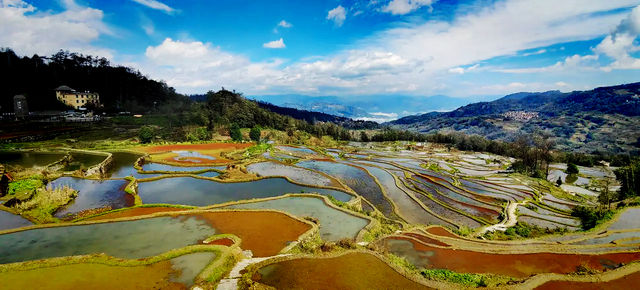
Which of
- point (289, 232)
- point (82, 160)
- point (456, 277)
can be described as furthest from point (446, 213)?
point (82, 160)

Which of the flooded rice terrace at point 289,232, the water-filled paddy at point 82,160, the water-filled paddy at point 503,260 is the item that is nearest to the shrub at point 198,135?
the water-filled paddy at point 82,160

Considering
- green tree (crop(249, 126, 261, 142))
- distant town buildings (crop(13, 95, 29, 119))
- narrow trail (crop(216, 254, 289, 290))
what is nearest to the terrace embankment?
green tree (crop(249, 126, 261, 142))

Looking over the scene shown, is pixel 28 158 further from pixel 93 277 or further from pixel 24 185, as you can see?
pixel 93 277

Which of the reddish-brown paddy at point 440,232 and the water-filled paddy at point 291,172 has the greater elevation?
the water-filled paddy at point 291,172

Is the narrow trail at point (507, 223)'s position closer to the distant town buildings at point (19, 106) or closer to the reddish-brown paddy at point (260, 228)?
the reddish-brown paddy at point (260, 228)

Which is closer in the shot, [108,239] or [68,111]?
[108,239]

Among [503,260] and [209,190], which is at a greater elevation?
[209,190]

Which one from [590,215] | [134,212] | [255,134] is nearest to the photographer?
[134,212]
